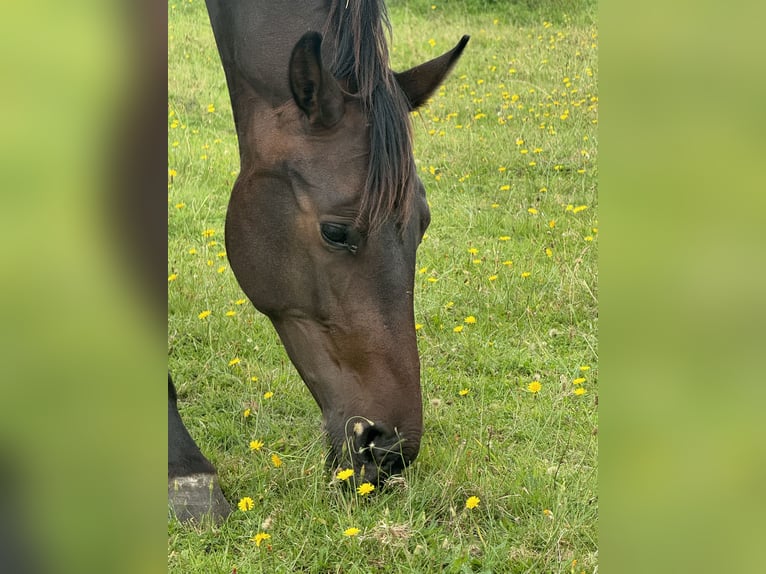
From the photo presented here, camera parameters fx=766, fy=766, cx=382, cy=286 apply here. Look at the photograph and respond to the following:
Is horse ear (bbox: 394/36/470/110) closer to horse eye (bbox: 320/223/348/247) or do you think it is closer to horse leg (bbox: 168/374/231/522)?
horse eye (bbox: 320/223/348/247)

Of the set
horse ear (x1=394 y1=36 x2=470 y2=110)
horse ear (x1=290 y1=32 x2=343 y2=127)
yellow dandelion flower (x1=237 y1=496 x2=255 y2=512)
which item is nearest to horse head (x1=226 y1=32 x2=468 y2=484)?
horse ear (x1=290 y1=32 x2=343 y2=127)

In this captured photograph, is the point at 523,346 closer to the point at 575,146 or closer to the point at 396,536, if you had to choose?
the point at 396,536

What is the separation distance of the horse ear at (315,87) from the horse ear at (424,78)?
14.7 inches

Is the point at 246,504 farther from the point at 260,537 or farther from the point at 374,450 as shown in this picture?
the point at 374,450

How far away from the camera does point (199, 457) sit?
2449mm

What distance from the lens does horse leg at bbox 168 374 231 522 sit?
238cm

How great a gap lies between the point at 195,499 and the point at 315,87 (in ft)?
4.47

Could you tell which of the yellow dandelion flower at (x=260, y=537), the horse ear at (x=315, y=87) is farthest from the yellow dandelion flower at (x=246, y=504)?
the horse ear at (x=315, y=87)

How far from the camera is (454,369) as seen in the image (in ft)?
12.2

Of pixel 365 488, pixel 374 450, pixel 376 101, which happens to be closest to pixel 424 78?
pixel 376 101

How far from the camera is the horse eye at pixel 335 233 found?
2.37 metres

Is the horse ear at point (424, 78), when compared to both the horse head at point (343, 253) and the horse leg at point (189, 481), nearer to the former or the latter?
the horse head at point (343, 253)
